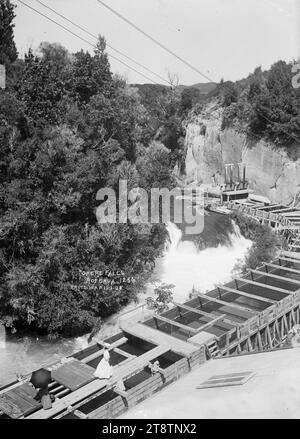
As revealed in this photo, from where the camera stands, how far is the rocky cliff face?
1454 inches

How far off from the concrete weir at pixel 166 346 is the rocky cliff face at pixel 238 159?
17.8 meters

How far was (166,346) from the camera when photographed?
12.3 meters

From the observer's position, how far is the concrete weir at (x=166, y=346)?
985 centimetres

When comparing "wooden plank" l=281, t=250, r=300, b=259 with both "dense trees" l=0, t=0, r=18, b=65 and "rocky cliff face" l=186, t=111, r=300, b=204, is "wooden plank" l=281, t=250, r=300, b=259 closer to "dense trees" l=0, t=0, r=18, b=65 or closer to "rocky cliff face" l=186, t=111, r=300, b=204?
"rocky cliff face" l=186, t=111, r=300, b=204

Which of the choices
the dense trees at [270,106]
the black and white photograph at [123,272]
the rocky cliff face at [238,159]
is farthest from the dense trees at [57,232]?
the dense trees at [270,106]

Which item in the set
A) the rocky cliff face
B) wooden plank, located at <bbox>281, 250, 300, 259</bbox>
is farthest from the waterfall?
the rocky cliff face

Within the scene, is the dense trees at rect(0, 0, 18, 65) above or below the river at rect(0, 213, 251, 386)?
above

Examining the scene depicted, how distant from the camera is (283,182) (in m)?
37.2

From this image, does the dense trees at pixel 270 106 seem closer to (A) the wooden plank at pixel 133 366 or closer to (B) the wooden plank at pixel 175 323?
(B) the wooden plank at pixel 175 323

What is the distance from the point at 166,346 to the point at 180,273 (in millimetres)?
10858

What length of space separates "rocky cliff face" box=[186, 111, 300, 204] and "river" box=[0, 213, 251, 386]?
1213 centimetres
